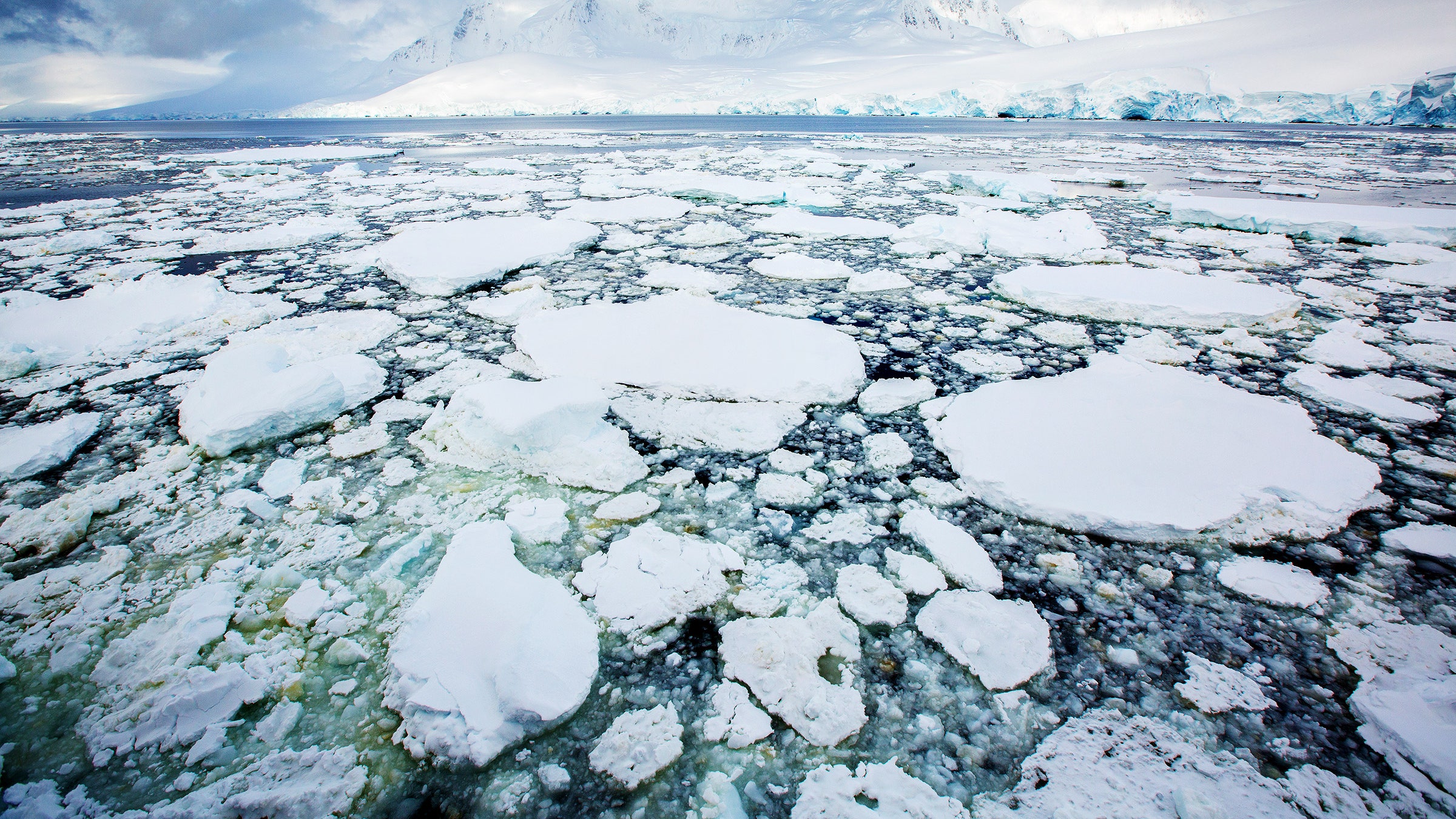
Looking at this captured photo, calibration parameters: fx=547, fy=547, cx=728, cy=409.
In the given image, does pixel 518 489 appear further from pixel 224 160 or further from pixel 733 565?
pixel 224 160

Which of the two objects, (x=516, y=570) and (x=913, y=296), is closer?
(x=516, y=570)

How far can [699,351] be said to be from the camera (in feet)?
5.96

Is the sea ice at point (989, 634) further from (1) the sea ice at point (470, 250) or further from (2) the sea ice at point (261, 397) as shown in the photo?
(1) the sea ice at point (470, 250)

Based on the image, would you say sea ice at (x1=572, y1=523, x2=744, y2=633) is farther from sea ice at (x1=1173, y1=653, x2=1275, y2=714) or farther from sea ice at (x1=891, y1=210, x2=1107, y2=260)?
sea ice at (x1=891, y1=210, x2=1107, y2=260)

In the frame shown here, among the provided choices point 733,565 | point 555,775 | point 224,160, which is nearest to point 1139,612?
point 733,565

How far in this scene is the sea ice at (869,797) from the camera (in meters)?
0.67

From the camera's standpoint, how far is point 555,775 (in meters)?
0.71

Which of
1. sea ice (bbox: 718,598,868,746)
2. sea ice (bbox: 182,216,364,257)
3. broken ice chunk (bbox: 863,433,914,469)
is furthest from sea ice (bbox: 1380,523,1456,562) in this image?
sea ice (bbox: 182,216,364,257)

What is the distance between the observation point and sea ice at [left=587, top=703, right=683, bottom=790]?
2.36 ft

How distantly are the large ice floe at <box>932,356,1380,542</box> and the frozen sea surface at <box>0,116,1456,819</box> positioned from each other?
1cm

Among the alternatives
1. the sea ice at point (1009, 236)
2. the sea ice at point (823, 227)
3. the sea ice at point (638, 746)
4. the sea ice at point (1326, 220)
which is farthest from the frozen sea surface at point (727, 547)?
the sea ice at point (1326, 220)

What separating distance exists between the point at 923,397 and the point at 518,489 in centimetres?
115

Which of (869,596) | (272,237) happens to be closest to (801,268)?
(869,596)

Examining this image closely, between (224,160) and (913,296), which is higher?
(224,160)
